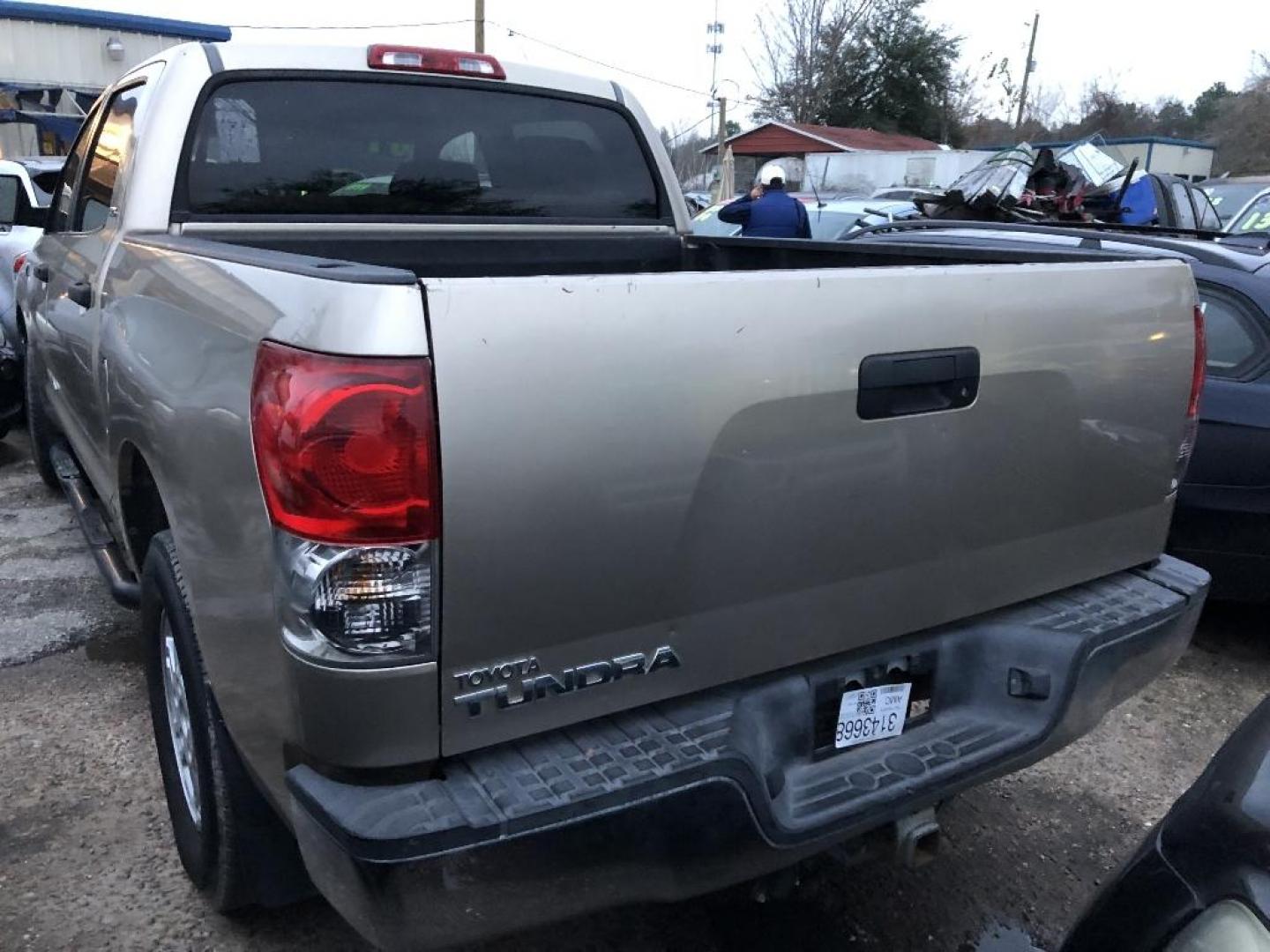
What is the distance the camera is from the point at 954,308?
2189 mm

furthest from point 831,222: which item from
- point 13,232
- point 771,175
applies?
point 13,232

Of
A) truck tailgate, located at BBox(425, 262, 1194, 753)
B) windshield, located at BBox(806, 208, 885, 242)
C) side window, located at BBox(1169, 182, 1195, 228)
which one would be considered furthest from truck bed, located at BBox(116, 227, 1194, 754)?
side window, located at BBox(1169, 182, 1195, 228)

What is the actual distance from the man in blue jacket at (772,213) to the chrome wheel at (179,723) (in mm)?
7208

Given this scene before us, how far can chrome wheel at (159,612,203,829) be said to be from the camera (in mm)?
2537

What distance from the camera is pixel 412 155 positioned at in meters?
3.58

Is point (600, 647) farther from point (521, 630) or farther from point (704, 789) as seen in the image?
point (704, 789)

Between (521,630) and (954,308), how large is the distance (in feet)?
3.55

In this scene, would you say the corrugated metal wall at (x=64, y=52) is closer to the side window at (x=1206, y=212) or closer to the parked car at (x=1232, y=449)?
the side window at (x=1206, y=212)

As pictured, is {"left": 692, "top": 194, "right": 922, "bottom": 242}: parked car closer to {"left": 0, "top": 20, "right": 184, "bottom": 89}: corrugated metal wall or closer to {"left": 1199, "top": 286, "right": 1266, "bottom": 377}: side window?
{"left": 1199, "top": 286, "right": 1266, "bottom": 377}: side window

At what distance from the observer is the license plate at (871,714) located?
2258 mm

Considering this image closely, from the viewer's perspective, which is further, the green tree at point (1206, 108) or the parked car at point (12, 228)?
the green tree at point (1206, 108)

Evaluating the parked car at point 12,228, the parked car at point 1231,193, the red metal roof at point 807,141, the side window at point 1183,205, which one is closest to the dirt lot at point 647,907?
the parked car at point 12,228

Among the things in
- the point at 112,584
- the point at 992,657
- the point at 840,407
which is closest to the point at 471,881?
the point at 840,407

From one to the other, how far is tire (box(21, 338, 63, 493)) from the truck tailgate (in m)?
4.18
